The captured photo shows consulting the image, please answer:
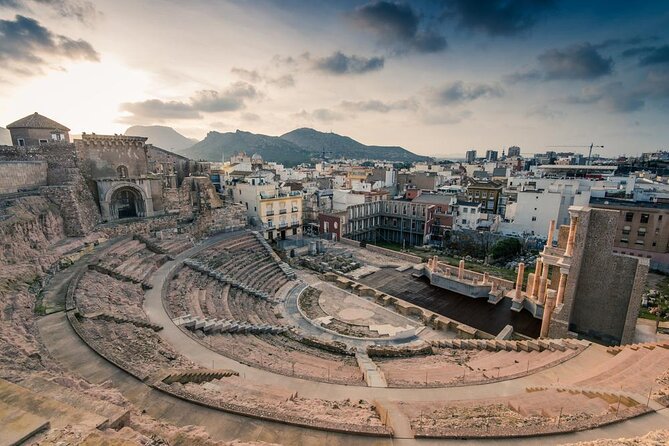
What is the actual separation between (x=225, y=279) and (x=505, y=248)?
3450 centimetres

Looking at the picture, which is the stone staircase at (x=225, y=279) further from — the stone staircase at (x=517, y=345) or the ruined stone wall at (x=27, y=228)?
the stone staircase at (x=517, y=345)

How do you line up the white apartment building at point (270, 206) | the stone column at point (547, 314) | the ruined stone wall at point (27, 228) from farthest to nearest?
the white apartment building at point (270, 206) → the stone column at point (547, 314) → the ruined stone wall at point (27, 228)

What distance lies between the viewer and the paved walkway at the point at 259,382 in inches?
328

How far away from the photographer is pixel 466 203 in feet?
164

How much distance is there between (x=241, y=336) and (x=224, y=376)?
5.89 metres

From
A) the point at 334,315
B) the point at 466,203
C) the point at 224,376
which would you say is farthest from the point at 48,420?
the point at 466,203

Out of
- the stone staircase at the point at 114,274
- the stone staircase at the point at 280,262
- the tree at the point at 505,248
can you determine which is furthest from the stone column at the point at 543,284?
the stone staircase at the point at 114,274

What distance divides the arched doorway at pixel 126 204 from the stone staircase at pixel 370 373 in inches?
1079

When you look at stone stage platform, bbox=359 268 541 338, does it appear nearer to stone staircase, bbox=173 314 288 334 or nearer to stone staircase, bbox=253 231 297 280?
stone staircase, bbox=253 231 297 280

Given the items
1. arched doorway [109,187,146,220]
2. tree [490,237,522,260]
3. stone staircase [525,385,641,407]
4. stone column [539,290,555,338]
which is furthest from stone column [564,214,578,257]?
arched doorway [109,187,146,220]

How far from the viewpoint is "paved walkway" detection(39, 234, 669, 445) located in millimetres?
8328

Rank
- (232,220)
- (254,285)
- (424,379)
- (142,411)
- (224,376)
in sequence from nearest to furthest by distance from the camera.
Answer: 1. (142,411)
2. (224,376)
3. (424,379)
4. (254,285)
5. (232,220)

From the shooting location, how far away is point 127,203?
34.9 metres

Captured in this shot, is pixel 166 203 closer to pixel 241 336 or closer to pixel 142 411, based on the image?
pixel 241 336
